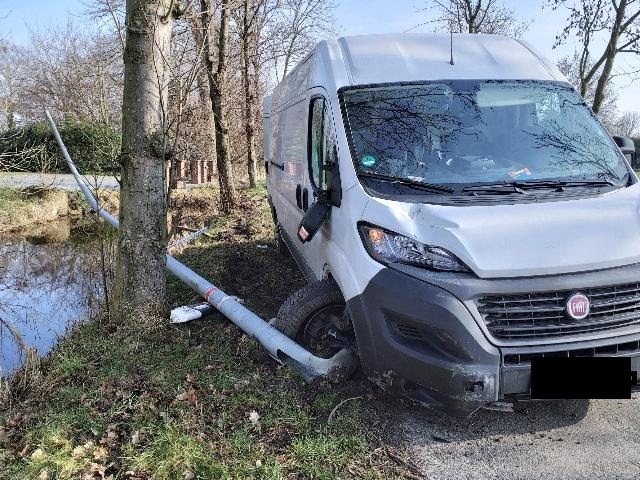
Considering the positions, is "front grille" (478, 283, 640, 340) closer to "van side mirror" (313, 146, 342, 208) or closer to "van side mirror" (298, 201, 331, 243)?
"van side mirror" (313, 146, 342, 208)

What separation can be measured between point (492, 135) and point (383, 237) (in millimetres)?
1431

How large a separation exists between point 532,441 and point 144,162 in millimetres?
4179

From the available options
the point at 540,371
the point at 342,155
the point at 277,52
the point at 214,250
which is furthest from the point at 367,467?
the point at 277,52

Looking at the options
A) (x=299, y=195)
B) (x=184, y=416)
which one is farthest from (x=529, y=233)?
(x=299, y=195)

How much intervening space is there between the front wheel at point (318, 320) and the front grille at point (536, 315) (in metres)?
1.30

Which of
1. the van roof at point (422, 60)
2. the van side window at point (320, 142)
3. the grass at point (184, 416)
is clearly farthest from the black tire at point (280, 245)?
the van roof at point (422, 60)

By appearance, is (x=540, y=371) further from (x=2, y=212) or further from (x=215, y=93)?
(x=2, y=212)

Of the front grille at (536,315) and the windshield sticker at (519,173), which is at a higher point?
the windshield sticker at (519,173)

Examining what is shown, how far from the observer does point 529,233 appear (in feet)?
10.8

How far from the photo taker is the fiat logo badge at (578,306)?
3.26 meters

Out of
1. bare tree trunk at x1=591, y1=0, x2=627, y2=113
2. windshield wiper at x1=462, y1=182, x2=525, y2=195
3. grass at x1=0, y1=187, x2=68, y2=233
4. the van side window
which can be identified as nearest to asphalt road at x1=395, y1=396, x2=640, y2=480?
windshield wiper at x1=462, y1=182, x2=525, y2=195

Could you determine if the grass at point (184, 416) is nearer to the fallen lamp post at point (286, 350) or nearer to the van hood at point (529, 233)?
the fallen lamp post at point (286, 350)

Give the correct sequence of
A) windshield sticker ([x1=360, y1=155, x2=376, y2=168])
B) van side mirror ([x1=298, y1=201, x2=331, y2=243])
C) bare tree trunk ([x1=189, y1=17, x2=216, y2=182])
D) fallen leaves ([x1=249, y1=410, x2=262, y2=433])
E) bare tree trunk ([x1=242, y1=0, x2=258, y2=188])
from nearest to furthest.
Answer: fallen leaves ([x1=249, y1=410, x2=262, y2=433])
windshield sticker ([x1=360, y1=155, x2=376, y2=168])
van side mirror ([x1=298, y1=201, x2=331, y2=243])
bare tree trunk ([x1=189, y1=17, x2=216, y2=182])
bare tree trunk ([x1=242, y1=0, x2=258, y2=188])

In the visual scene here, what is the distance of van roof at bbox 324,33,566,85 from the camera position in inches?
183
